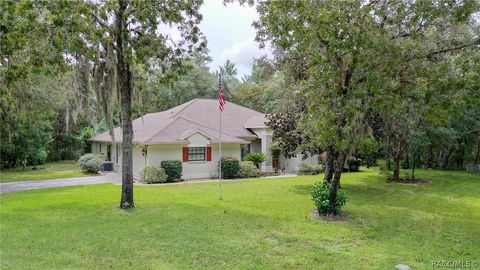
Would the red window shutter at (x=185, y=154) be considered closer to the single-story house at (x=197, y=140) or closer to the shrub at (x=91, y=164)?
the single-story house at (x=197, y=140)

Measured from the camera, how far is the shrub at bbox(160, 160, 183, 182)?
18.6 meters

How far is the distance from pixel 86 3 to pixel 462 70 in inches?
362

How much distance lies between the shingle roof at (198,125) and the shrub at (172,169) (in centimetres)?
110

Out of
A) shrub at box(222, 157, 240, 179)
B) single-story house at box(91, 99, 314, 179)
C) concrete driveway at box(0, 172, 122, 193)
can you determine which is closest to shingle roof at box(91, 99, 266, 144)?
single-story house at box(91, 99, 314, 179)

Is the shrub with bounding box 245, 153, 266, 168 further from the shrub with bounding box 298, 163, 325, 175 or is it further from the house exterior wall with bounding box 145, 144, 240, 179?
the shrub with bounding box 298, 163, 325, 175

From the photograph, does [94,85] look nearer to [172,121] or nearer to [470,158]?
[172,121]

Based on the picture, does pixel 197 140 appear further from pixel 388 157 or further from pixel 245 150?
pixel 388 157

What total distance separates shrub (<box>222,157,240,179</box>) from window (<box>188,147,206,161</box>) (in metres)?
1.27

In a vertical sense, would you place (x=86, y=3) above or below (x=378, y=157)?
above

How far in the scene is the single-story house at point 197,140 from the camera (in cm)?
1908

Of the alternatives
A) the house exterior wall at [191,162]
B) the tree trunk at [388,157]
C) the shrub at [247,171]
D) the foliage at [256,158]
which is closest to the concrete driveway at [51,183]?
the house exterior wall at [191,162]

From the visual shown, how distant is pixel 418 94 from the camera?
8.47 meters

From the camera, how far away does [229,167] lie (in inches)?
785

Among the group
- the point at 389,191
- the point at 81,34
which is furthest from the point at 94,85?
the point at 389,191
